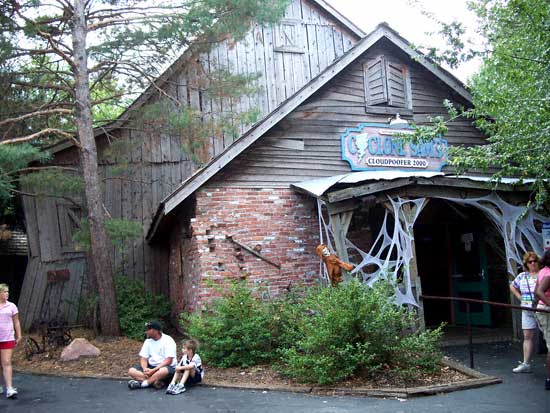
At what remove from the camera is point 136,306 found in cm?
1316

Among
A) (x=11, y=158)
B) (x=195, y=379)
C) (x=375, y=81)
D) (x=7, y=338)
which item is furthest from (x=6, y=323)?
(x=375, y=81)

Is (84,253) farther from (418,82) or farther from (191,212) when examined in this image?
(418,82)

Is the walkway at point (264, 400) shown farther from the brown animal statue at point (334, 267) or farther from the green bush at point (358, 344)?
the brown animal statue at point (334, 267)

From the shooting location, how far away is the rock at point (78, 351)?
34.9 ft

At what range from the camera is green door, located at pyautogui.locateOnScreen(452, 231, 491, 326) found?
42.9 ft

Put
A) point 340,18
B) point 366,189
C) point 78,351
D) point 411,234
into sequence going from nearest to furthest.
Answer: point 411,234 < point 366,189 < point 78,351 < point 340,18

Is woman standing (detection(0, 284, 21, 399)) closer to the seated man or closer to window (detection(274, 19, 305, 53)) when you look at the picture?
the seated man

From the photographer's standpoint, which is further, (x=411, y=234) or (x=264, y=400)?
(x=411, y=234)

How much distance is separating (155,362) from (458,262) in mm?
7860

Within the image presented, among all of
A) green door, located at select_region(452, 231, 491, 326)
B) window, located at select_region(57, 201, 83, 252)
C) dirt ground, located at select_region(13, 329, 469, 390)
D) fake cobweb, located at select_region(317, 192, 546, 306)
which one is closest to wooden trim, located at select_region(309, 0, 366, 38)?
green door, located at select_region(452, 231, 491, 326)

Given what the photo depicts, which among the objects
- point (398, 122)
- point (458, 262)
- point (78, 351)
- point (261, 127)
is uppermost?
point (398, 122)

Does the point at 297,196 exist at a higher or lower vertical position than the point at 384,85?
lower

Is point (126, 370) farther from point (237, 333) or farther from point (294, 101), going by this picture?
point (294, 101)

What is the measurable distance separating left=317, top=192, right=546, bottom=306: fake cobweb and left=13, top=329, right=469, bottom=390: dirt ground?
77.7 inches
